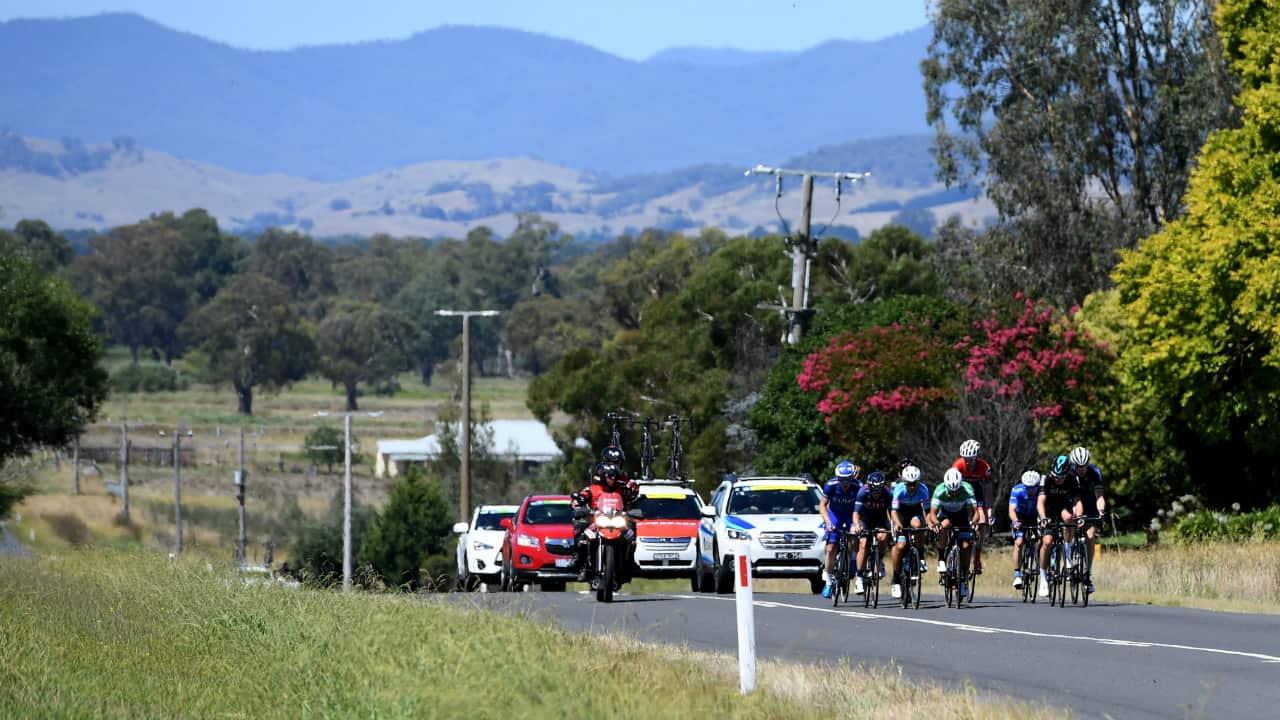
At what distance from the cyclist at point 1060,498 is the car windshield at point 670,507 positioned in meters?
9.41

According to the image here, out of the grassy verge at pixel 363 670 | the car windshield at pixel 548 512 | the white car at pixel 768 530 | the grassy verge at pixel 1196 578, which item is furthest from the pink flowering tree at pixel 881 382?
the grassy verge at pixel 363 670

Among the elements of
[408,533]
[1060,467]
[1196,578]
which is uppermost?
[1060,467]

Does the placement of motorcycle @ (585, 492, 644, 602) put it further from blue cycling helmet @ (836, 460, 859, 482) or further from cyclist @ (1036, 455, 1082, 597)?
cyclist @ (1036, 455, 1082, 597)

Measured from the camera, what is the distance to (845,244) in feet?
265

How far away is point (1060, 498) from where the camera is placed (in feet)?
75.1

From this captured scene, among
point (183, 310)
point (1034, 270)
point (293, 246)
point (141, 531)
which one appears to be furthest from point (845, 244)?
point (293, 246)

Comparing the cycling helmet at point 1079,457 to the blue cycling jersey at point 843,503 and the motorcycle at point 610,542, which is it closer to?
the blue cycling jersey at point 843,503

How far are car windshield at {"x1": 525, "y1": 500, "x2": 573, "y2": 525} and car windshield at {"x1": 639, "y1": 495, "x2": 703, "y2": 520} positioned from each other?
4.00 feet

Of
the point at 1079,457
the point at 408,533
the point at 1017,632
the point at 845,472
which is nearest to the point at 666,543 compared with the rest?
the point at 845,472

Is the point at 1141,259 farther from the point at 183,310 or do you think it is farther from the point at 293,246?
the point at 293,246

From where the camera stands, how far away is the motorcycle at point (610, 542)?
78.3ft

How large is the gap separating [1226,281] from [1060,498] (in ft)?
56.5

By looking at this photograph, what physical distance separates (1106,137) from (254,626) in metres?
46.2

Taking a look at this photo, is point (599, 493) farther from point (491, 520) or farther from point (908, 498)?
point (491, 520)
